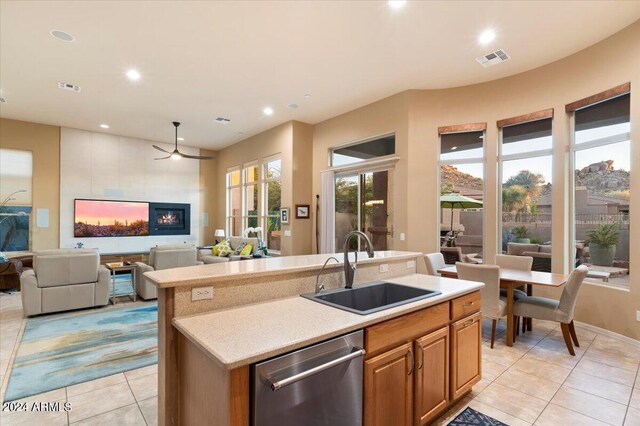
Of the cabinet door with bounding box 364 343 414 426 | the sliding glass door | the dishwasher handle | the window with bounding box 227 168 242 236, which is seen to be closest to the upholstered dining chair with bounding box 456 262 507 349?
the cabinet door with bounding box 364 343 414 426

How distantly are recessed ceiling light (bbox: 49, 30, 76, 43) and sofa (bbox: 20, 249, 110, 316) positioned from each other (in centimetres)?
281

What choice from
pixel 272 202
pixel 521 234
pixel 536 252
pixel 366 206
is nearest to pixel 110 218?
pixel 272 202

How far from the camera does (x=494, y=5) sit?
10.5 feet

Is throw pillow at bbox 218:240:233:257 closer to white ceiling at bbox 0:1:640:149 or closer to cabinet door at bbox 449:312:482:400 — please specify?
white ceiling at bbox 0:1:640:149

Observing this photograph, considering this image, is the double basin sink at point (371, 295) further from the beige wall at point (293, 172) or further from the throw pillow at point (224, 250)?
the throw pillow at point (224, 250)

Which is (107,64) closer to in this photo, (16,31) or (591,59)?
(16,31)

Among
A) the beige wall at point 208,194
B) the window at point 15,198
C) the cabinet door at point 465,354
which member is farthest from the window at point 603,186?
the window at point 15,198

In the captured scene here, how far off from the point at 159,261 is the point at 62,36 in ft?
11.0

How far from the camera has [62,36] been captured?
3801 millimetres

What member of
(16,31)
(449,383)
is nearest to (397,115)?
(449,383)

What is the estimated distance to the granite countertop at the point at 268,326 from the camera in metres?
1.24

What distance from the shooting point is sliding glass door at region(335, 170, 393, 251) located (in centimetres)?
580

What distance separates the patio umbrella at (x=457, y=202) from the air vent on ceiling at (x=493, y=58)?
76.1 inches

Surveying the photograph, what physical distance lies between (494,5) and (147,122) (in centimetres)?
689
